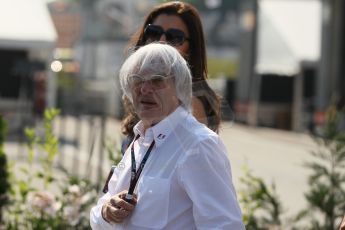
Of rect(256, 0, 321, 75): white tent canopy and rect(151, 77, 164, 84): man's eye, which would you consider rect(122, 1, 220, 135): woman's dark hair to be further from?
rect(256, 0, 321, 75): white tent canopy

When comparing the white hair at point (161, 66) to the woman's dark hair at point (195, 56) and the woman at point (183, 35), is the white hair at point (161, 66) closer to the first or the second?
the woman's dark hair at point (195, 56)

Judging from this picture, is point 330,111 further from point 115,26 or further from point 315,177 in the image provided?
point 115,26

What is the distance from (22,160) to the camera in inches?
597

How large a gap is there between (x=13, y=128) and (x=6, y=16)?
2.94 metres

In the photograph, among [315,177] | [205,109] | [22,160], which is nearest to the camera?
[205,109]

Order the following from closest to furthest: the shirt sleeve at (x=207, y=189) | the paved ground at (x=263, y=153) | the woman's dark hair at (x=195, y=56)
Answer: the shirt sleeve at (x=207, y=189), the woman's dark hair at (x=195, y=56), the paved ground at (x=263, y=153)

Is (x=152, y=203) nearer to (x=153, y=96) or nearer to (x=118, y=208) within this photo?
(x=118, y=208)

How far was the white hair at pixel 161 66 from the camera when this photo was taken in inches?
95.5

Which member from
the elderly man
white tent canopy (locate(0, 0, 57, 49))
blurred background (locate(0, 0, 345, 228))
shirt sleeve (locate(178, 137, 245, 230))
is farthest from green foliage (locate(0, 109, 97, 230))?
white tent canopy (locate(0, 0, 57, 49))

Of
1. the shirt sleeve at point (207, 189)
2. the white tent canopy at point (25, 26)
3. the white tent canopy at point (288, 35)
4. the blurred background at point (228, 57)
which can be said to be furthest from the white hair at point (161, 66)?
the white tent canopy at point (288, 35)

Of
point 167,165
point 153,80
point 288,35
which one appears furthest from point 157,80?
point 288,35

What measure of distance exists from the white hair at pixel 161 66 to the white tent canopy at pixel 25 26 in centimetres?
1719

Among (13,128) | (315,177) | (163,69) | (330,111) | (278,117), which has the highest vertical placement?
(163,69)

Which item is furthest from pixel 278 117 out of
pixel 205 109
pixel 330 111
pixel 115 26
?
pixel 205 109
